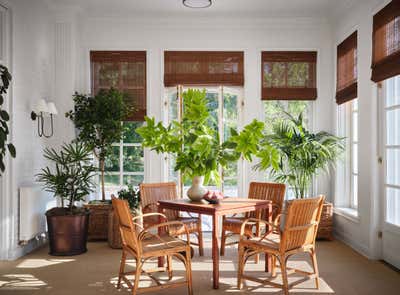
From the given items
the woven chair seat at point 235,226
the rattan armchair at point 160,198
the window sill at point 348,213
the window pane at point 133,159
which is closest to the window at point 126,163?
the window pane at point 133,159

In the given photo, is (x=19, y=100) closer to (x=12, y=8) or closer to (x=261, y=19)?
(x=12, y=8)

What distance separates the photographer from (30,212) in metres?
5.32

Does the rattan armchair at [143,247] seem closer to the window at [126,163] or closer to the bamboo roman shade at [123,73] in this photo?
the window at [126,163]

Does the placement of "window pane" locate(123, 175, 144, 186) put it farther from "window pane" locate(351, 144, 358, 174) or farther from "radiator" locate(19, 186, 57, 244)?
"window pane" locate(351, 144, 358, 174)

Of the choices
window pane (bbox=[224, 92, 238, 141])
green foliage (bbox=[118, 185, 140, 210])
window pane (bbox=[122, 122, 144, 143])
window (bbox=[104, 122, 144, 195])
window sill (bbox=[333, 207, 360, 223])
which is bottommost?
window sill (bbox=[333, 207, 360, 223])

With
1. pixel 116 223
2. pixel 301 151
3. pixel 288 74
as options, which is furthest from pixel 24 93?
pixel 288 74

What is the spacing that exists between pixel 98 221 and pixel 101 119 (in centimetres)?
146

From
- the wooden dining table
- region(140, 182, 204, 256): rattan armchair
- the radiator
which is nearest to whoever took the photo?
the wooden dining table

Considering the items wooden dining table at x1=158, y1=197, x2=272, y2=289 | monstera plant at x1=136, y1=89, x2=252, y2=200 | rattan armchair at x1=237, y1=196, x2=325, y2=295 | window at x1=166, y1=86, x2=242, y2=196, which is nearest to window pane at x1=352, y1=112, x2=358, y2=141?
window at x1=166, y1=86, x2=242, y2=196

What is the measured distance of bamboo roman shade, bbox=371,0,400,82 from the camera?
4.46 m

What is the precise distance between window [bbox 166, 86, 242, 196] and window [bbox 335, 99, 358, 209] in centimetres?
156

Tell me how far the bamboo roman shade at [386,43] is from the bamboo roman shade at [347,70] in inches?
30.1

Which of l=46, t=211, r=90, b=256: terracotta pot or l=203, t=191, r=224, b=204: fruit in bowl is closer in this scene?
l=203, t=191, r=224, b=204: fruit in bowl

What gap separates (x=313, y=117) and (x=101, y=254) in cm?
384
